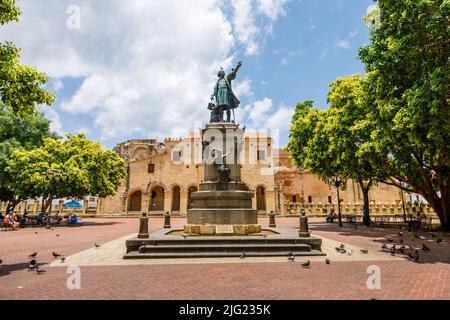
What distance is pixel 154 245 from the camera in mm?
9484

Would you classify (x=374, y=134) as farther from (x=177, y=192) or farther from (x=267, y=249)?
(x=177, y=192)

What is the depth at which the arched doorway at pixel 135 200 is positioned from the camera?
44803 mm

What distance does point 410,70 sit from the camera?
1048 cm

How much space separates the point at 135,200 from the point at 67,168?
21.8 m

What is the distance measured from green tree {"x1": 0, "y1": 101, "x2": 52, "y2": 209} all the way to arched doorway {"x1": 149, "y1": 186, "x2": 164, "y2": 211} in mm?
17872

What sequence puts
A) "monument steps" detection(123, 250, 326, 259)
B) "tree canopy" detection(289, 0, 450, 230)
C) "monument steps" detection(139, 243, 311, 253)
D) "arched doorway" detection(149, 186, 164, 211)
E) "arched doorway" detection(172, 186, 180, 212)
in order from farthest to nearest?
"arched doorway" detection(149, 186, 164, 211) → "arched doorway" detection(172, 186, 180, 212) → "tree canopy" detection(289, 0, 450, 230) → "monument steps" detection(139, 243, 311, 253) → "monument steps" detection(123, 250, 326, 259)

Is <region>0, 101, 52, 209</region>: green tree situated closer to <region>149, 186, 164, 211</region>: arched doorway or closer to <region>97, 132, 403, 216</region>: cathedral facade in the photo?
<region>97, 132, 403, 216</region>: cathedral facade

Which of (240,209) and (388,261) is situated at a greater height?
(240,209)

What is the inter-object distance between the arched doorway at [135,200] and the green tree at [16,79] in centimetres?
3783

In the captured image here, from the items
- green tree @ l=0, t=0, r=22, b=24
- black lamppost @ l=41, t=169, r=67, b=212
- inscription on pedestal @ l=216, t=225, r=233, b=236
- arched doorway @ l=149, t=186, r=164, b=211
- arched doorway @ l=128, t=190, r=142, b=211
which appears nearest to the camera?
green tree @ l=0, t=0, r=22, b=24

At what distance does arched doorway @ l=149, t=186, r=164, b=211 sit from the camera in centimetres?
4562

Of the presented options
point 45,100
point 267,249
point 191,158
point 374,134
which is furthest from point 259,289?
point 191,158

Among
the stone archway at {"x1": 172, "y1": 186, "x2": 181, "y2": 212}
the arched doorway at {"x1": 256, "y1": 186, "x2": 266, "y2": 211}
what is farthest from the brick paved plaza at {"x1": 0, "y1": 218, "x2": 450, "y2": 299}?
the stone archway at {"x1": 172, "y1": 186, "x2": 181, "y2": 212}

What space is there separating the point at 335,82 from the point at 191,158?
27813 mm
